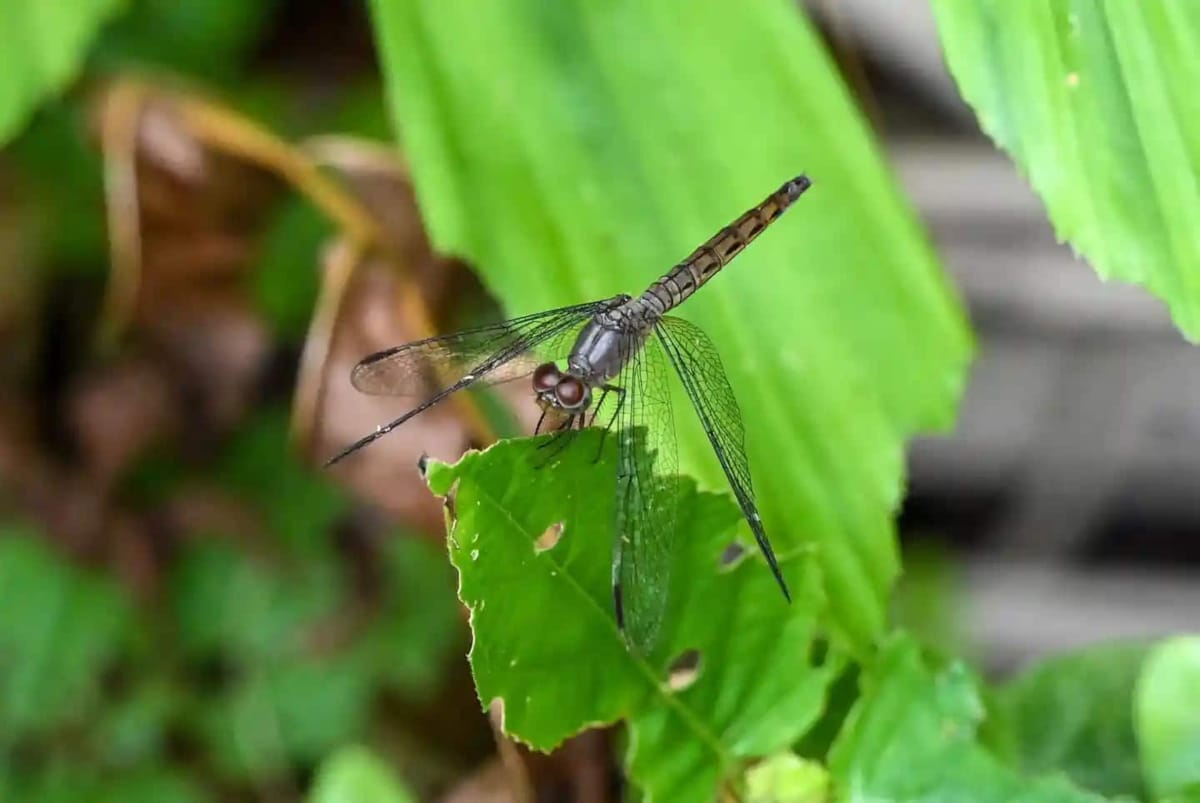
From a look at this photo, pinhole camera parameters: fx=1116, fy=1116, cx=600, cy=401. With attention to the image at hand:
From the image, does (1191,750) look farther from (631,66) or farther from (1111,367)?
(1111,367)

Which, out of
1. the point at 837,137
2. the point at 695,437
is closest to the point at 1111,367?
the point at 837,137

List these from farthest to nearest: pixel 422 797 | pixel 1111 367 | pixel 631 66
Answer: pixel 1111 367 → pixel 422 797 → pixel 631 66

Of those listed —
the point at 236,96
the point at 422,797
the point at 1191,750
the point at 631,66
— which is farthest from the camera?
the point at 236,96

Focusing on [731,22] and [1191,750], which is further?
[731,22]

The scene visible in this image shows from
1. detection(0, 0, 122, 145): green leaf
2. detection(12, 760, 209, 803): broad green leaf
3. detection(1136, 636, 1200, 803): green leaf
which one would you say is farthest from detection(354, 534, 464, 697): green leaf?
detection(1136, 636, 1200, 803): green leaf

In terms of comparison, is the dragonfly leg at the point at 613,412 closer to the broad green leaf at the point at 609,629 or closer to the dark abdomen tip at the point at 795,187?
the broad green leaf at the point at 609,629

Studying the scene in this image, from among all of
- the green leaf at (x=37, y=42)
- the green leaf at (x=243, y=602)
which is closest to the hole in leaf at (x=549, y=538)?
the green leaf at (x=37, y=42)

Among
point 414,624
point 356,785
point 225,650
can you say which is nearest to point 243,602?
point 225,650
